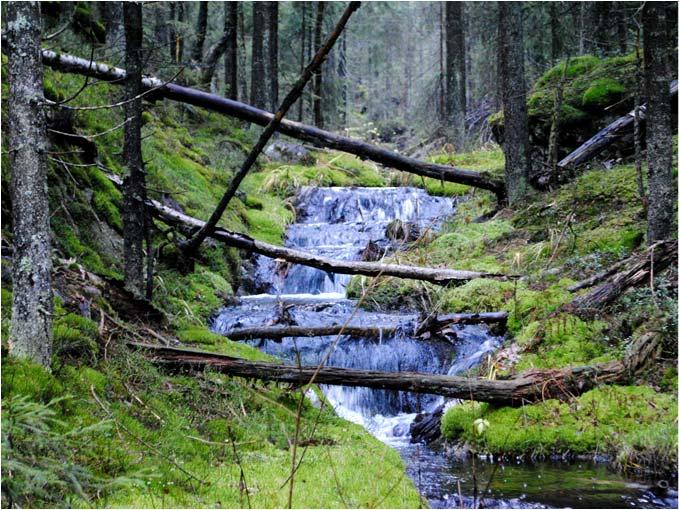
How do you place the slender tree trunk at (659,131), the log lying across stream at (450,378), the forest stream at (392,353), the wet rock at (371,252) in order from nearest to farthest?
the forest stream at (392,353) → the log lying across stream at (450,378) → the slender tree trunk at (659,131) → the wet rock at (371,252)

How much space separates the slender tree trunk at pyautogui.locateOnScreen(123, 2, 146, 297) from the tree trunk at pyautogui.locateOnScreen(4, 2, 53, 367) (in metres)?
2.91

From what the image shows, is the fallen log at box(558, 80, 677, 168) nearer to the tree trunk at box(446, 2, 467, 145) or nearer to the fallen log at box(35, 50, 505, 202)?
the fallen log at box(35, 50, 505, 202)

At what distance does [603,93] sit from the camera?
14.0 m

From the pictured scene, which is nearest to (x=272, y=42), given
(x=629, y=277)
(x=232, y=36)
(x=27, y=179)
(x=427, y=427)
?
(x=232, y=36)

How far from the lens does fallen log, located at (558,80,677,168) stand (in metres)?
13.2

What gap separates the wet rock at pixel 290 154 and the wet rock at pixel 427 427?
1532 centimetres

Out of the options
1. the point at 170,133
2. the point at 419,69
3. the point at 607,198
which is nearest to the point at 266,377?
the point at 607,198

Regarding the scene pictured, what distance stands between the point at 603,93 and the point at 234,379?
11.7 m

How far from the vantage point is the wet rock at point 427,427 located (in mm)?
7441

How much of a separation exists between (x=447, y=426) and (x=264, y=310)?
508 cm

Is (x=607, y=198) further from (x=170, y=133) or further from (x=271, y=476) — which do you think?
(x=170, y=133)

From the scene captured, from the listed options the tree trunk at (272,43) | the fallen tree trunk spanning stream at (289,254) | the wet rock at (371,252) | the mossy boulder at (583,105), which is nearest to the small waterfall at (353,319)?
the wet rock at (371,252)

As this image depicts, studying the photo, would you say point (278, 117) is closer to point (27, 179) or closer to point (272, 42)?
point (27, 179)

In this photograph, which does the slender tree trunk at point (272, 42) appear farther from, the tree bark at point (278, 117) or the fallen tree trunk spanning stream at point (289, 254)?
the tree bark at point (278, 117)
